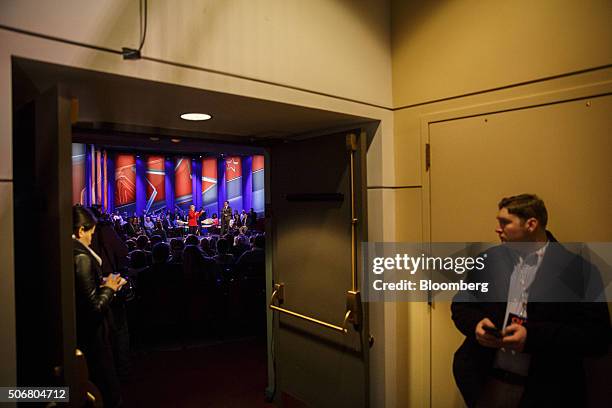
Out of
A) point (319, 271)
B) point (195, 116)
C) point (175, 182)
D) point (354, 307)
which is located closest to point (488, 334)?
point (354, 307)

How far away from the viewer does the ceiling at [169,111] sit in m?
1.43

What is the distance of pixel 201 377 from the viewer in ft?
12.7

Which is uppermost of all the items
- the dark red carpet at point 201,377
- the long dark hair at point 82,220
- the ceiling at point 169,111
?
the ceiling at point 169,111

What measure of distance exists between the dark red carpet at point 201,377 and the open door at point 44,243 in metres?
2.25

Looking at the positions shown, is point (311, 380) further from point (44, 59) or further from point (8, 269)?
point (44, 59)

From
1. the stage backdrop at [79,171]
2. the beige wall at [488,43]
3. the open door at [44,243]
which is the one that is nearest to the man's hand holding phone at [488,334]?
the beige wall at [488,43]

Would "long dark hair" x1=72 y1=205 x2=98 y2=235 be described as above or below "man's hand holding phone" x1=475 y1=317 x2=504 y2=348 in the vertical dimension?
above

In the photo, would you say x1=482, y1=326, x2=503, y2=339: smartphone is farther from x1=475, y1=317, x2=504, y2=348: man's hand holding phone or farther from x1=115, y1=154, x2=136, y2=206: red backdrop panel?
x1=115, y1=154, x2=136, y2=206: red backdrop panel

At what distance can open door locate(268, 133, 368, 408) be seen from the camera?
2.21 meters

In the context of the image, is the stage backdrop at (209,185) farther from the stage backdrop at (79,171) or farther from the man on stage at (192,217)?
the stage backdrop at (79,171)

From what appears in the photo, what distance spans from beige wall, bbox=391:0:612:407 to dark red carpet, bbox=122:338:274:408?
1678mm

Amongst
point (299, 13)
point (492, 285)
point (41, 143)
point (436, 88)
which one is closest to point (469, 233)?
point (492, 285)

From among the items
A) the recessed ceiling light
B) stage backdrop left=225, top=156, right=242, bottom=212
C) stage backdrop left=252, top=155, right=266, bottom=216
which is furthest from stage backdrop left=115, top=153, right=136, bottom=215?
the recessed ceiling light

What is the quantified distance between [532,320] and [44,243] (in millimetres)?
1658
